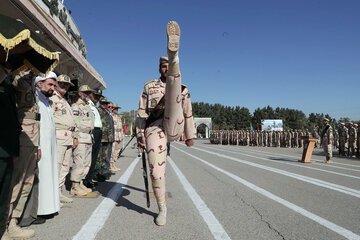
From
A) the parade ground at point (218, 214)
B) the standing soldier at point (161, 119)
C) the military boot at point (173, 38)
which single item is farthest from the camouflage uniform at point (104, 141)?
the military boot at point (173, 38)

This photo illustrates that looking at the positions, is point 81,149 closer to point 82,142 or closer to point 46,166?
point 82,142

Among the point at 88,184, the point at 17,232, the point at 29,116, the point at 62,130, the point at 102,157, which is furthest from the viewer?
the point at 102,157

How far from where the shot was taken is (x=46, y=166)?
3404mm

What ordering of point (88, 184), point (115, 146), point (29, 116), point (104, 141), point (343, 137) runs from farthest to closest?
point (343, 137)
point (115, 146)
point (104, 141)
point (88, 184)
point (29, 116)

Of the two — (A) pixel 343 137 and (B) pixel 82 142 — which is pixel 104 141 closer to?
(B) pixel 82 142

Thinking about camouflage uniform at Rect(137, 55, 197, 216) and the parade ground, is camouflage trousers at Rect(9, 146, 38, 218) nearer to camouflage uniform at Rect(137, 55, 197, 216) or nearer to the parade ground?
the parade ground

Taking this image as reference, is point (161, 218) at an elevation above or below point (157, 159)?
below

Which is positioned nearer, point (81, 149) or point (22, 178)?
point (22, 178)

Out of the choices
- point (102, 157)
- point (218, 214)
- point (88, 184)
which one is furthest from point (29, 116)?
point (102, 157)

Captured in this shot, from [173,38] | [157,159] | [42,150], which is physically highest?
[173,38]

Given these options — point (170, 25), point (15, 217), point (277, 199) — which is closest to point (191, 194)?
point (277, 199)

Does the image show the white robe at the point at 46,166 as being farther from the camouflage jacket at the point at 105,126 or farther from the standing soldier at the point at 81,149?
the camouflage jacket at the point at 105,126

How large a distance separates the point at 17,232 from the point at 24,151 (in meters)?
0.88

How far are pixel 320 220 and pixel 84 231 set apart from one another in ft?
10.1
